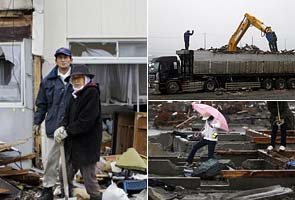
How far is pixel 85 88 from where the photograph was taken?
11.4 feet

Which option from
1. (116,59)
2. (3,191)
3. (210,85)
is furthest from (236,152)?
(3,191)

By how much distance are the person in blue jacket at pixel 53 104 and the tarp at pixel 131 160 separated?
47 cm

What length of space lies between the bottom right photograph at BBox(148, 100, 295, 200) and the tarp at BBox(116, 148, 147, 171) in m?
0.15

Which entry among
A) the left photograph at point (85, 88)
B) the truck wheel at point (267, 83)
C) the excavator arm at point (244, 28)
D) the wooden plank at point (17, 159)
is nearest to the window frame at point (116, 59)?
the left photograph at point (85, 88)

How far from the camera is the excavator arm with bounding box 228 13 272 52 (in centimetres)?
346

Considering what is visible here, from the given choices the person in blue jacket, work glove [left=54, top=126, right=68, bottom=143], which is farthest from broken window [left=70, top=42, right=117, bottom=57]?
work glove [left=54, top=126, right=68, bottom=143]

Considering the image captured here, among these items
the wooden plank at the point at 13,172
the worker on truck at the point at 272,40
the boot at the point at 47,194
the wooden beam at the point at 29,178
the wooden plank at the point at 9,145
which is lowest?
the boot at the point at 47,194

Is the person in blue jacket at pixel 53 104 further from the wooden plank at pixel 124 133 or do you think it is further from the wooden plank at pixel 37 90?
the wooden plank at pixel 124 133

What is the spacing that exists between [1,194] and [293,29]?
2369 mm

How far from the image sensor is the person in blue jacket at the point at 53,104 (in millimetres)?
3453

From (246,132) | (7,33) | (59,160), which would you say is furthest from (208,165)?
(7,33)

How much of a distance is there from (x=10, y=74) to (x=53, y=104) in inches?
19.2

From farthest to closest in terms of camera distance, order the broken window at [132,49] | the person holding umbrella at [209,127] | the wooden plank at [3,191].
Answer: the broken window at [132,49] → the wooden plank at [3,191] → the person holding umbrella at [209,127]

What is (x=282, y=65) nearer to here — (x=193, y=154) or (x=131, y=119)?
(x=193, y=154)
